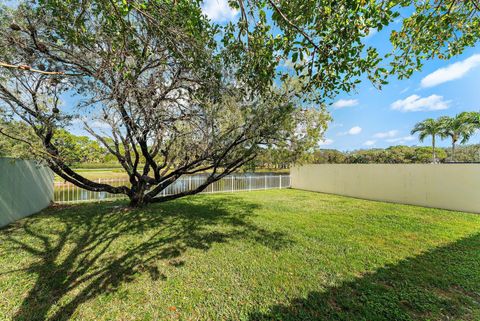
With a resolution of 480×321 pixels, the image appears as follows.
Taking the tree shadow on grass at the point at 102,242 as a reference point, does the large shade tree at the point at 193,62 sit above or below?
above

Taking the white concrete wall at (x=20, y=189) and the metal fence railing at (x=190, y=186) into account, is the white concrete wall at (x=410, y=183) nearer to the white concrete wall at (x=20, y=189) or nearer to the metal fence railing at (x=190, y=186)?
the metal fence railing at (x=190, y=186)

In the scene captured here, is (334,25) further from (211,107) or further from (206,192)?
(206,192)

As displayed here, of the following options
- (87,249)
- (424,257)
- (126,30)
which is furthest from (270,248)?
(126,30)

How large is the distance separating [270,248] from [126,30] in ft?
13.0

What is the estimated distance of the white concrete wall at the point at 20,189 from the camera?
5055 mm

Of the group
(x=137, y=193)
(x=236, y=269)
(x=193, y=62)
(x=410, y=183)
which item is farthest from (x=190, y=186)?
(x=410, y=183)

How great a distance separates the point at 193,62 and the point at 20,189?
612cm

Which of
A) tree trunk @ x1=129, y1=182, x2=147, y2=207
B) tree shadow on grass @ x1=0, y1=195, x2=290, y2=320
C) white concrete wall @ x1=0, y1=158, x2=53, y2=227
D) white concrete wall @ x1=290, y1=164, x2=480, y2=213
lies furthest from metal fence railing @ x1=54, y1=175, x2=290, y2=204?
white concrete wall @ x1=290, y1=164, x2=480, y2=213

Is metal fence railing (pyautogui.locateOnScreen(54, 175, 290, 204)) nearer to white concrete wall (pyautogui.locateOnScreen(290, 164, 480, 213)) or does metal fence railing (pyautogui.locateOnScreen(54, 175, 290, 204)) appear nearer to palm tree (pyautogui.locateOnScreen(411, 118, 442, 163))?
white concrete wall (pyautogui.locateOnScreen(290, 164, 480, 213))

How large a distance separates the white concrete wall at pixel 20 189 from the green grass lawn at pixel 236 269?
1.33 feet

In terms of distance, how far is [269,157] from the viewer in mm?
6648

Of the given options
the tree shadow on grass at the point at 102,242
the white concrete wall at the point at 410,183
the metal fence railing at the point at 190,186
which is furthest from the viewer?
the metal fence railing at the point at 190,186

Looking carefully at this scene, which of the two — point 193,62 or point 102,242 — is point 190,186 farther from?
point 193,62

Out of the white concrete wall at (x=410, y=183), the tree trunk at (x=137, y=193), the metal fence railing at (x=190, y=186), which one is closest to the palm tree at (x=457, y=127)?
the white concrete wall at (x=410, y=183)
